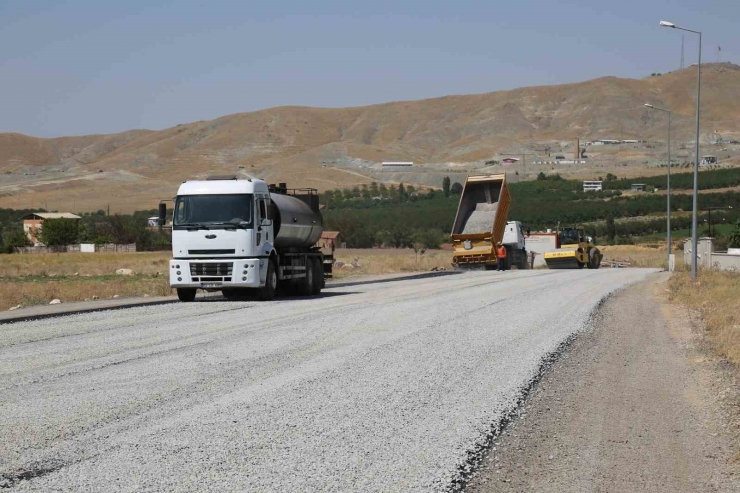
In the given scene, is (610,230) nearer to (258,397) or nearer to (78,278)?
(78,278)

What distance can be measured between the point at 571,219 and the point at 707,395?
114174 millimetres

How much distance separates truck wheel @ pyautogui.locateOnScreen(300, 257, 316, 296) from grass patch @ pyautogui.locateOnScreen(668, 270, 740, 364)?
429 inches

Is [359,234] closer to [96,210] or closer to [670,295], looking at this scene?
[670,295]

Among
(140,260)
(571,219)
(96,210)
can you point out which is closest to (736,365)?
(140,260)

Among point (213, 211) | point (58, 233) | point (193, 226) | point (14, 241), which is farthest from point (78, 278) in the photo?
point (58, 233)

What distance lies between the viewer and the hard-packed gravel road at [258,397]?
7.79 meters

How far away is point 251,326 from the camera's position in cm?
1923

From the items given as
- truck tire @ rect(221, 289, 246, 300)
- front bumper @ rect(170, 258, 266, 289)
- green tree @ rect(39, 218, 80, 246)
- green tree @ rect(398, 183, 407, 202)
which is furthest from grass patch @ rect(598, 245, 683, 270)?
green tree @ rect(398, 183, 407, 202)

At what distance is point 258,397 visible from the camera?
11039mm

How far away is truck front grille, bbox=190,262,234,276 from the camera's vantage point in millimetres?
25859

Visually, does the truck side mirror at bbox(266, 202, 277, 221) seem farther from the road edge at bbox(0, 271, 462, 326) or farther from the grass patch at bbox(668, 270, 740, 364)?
the grass patch at bbox(668, 270, 740, 364)

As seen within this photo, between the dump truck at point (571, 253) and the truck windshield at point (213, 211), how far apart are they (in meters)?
35.2

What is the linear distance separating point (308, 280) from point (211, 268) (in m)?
5.32

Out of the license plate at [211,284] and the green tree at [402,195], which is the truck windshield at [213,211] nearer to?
the license plate at [211,284]
